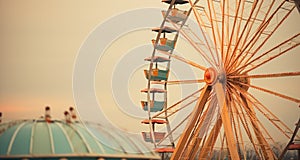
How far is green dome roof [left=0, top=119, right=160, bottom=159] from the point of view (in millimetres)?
10383

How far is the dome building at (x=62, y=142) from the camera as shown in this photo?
1038cm

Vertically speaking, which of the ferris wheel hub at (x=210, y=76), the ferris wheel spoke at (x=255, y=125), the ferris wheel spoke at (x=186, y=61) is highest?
the ferris wheel spoke at (x=186, y=61)

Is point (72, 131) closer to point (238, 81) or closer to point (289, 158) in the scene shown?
point (238, 81)

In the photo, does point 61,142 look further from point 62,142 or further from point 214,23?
point 214,23

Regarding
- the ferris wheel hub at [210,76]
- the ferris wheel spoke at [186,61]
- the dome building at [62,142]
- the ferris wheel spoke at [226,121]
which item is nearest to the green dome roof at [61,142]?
the dome building at [62,142]

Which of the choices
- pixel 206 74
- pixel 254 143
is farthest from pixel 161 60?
pixel 254 143

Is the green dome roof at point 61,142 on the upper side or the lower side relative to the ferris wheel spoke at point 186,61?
lower

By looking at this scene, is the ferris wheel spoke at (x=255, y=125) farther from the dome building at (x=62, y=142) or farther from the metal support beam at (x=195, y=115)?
the dome building at (x=62, y=142)

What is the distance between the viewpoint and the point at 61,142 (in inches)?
416

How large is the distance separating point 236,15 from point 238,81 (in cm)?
158

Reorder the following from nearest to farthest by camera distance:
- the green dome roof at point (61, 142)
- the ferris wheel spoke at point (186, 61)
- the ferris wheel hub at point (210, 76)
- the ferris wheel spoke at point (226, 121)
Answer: the green dome roof at point (61, 142), the ferris wheel spoke at point (226, 121), the ferris wheel hub at point (210, 76), the ferris wheel spoke at point (186, 61)

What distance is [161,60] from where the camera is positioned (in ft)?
66.1

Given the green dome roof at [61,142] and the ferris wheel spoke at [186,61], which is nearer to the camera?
the green dome roof at [61,142]

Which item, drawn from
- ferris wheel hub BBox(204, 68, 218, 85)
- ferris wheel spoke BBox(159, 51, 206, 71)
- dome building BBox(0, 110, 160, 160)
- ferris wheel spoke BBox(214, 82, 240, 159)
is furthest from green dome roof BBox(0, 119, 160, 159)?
ferris wheel spoke BBox(159, 51, 206, 71)
